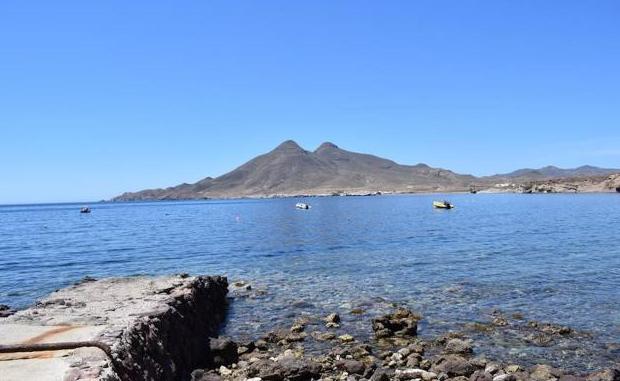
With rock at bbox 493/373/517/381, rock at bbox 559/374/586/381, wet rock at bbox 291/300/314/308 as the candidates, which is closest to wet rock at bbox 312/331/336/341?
wet rock at bbox 291/300/314/308

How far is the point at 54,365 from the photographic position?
1092 centimetres

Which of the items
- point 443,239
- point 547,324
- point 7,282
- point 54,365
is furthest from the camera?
point 443,239

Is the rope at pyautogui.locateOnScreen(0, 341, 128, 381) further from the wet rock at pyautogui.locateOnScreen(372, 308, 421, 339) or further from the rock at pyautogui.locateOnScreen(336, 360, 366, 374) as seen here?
the wet rock at pyautogui.locateOnScreen(372, 308, 421, 339)

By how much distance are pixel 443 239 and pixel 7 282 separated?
41.5 metres

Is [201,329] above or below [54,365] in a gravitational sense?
below

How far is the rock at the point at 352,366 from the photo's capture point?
16859 millimetres

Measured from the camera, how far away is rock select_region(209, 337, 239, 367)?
18625 millimetres

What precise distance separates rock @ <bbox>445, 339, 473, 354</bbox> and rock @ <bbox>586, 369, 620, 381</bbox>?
446cm

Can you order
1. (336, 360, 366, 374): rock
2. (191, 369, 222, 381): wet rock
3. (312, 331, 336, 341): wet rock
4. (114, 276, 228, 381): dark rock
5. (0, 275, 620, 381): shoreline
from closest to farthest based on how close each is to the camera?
(114, 276, 228, 381): dark rock
(0, 275, 620, 381): shoreline
(191, 369, 222, 381): wet rock
(336, 360, 366, 374): rock
(312, 331, 336, 341): wet rock

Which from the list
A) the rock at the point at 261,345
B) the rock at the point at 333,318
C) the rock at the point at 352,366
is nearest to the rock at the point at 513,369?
the rock at the point at 352,366

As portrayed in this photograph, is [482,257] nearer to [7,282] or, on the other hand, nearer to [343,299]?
[343,299]

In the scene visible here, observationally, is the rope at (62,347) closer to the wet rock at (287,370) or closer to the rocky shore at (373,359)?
the rocky shore at (373,359)

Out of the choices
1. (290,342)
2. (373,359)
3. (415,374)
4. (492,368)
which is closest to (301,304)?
(290,342)

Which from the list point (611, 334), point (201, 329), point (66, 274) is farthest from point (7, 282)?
point (611, 334)
